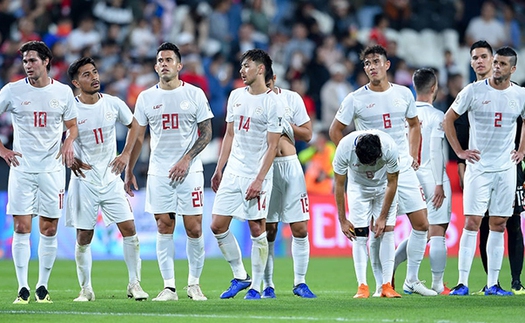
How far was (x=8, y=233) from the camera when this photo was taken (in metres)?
17.4

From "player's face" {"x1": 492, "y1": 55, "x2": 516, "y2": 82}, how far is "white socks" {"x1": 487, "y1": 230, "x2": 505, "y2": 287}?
5.51ft

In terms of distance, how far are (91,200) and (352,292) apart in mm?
3174

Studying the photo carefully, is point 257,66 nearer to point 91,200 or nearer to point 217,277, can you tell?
point 91,200

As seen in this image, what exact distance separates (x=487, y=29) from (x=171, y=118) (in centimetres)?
1470

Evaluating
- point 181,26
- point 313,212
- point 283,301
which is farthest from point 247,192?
point 181,26

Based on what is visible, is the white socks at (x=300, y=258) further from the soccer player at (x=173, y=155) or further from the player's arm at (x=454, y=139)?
the player's arm at (x=454, y=139)

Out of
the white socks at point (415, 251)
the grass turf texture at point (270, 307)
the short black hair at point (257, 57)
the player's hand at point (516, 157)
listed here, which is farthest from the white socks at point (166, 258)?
the player's hand at point (516, 157)

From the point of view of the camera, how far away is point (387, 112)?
1080 centimetres

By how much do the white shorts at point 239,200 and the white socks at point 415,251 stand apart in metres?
1.74

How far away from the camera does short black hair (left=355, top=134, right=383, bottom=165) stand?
384 inches

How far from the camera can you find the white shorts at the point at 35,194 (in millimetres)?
10172

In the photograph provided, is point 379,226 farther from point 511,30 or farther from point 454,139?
point 511,30

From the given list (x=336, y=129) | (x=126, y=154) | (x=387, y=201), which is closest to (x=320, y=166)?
(x=336, y=129)

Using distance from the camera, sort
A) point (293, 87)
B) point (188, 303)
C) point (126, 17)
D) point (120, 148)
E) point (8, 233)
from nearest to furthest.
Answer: point (188, 303)
point (8, 233)
point (120, 148)
point (293, 87)
point (126, 17)
